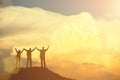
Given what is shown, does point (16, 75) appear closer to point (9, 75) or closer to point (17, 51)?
point (9, 75)

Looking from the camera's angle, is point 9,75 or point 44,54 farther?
point 9,75

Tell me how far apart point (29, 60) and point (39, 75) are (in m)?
1.06

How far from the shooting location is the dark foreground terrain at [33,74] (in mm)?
9969

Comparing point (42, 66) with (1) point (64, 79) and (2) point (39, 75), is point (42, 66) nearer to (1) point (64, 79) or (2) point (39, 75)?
(2) point (39, 75)

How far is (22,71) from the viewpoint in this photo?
32.8 feet

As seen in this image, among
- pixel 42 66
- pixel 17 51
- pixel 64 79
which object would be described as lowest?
pixel 64 79

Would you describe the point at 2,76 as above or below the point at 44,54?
below

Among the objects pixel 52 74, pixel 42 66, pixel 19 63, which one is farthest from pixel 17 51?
pixel 52 74

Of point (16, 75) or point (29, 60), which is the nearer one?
point (29, 60)

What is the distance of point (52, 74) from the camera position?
10.2 m

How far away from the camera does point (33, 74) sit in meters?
10.1

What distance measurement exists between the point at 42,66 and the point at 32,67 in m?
0.53

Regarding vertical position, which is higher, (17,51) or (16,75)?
(17,51)

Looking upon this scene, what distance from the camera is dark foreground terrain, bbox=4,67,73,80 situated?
9969 millimetres
